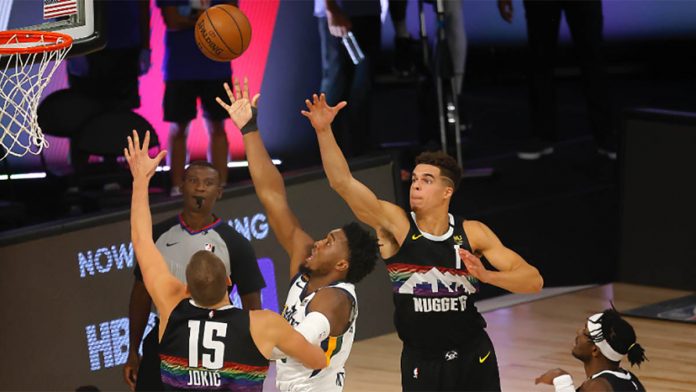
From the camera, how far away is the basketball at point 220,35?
27.2 ft

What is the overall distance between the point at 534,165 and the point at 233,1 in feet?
11.3

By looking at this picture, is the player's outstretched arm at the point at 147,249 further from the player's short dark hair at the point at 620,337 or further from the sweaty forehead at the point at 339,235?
the player's short dark hair at the point at 620,337

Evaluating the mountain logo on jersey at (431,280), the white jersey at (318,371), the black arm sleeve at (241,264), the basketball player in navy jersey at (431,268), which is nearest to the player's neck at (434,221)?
the basketball player in navy jersey at (431,268)

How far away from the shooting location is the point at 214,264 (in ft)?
19.9

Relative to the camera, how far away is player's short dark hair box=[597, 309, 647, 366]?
6.71 m

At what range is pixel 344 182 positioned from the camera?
723 centimetres

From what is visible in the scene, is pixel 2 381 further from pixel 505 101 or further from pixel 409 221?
pixel 505 101

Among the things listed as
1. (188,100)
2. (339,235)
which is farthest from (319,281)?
(188,100)

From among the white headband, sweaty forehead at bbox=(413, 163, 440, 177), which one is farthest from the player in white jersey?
the white headband

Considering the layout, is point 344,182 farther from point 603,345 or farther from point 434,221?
point 603,345

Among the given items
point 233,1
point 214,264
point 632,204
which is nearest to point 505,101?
point 632,204

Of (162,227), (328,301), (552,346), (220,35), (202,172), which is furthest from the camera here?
(552,346)

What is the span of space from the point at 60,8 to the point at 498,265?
2.75m

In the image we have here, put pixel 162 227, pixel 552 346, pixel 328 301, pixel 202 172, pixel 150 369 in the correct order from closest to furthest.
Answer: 1. pixel 328 301
2. pixel 150 369
3. pixel 202 172
4. pixel 162 227
5. pixel 552 346
